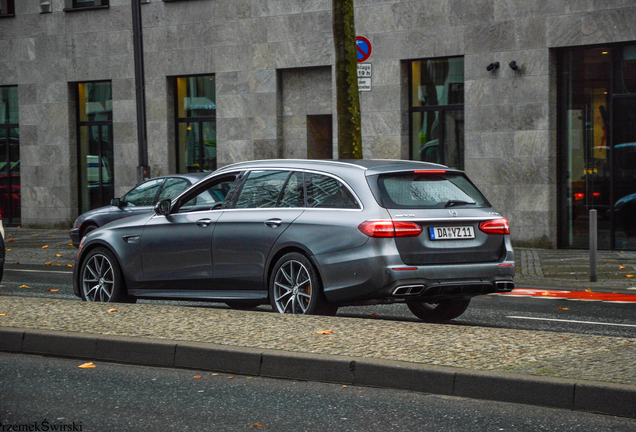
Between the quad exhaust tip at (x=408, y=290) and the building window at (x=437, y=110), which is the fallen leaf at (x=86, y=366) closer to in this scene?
the quad exhaust tip at (x=408, y=290)

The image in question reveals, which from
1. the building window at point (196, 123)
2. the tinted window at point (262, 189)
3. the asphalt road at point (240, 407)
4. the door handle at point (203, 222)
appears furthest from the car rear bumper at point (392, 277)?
the building window at point (196, 123)

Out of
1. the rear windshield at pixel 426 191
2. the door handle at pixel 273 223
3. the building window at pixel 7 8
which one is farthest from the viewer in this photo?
the building window at pixel 7 8

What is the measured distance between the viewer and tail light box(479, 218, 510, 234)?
8398 mm

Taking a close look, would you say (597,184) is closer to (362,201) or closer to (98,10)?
(362,201)

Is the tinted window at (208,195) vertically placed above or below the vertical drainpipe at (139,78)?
below

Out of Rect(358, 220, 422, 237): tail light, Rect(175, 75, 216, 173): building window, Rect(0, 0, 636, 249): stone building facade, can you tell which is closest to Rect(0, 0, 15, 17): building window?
Rect(0, 0, 636, 249): stone building facade

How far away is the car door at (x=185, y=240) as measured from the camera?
926 centimetres

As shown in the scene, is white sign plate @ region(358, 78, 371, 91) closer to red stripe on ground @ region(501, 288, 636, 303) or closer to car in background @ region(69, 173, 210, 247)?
car in background @ region(69, 173, 210, 247)

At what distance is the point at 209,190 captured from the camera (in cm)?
987

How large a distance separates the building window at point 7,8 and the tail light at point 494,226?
20190mm

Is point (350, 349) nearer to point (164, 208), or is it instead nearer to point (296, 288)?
point (296, 288)

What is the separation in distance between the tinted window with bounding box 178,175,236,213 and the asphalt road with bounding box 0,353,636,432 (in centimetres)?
305

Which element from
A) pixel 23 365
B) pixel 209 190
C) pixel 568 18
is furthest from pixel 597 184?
pixel 23 365

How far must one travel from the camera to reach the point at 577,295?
1204cm
